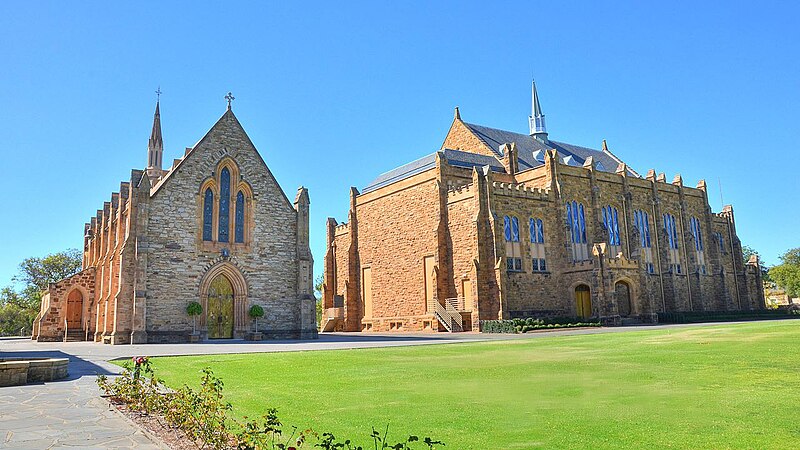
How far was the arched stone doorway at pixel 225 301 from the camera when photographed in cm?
3164

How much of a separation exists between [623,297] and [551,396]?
37.8 metres

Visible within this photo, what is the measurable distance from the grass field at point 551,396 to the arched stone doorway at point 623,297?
94.1 feet

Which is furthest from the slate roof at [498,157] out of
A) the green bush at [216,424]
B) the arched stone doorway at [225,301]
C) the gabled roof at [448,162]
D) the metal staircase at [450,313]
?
the green bush at [216,424]

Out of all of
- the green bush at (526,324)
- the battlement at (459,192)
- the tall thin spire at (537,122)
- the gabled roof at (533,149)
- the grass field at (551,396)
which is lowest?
the grass field at (551,396)

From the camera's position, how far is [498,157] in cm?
5028

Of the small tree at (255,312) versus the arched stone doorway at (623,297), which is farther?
the arched stone doorway at (623,297)

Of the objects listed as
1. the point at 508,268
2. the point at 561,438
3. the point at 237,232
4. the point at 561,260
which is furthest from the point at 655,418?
the point at 561,260

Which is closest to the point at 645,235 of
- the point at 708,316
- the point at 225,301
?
the point at 708,316

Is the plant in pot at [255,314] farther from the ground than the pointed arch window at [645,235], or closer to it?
closer to it

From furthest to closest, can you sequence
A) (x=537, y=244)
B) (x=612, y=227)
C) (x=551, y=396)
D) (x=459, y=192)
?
1. (x=612, y=227)
2. (x=537, y=244)
3. (x=459, y=192)
4. (x=551, y=396)

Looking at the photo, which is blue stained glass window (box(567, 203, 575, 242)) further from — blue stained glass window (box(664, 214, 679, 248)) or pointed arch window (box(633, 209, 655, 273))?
blue stained glass window (box(664, 214, 679, 248))

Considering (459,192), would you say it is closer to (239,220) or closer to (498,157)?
(498,157)

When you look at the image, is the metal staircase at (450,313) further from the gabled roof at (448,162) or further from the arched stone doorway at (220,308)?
the arched stone doorway at (220,308)

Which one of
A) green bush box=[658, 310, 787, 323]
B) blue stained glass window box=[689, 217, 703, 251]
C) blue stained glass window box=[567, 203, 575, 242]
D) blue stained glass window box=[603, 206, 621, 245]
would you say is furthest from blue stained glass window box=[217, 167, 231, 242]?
blue stained glass window box=[689, 217, 703, 251]
